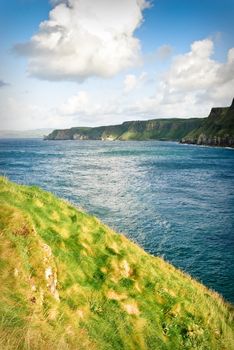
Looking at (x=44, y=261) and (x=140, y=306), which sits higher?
(x=44, y=261)

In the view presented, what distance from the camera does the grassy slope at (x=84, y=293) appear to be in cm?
1035

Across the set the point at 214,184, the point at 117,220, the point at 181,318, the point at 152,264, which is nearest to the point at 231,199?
the point at 214,184

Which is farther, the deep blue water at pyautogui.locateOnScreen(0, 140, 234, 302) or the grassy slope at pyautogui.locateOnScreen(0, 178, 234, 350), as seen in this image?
the deep blue water at pyautogui.locateOnScreen(0, 140, 234, 302)

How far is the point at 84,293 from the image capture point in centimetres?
1372

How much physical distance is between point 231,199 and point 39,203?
4652 cm

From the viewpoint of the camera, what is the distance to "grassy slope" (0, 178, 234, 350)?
408 inches

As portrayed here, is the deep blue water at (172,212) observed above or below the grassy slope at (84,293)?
below

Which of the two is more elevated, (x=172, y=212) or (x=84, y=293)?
(x=84, y=293)

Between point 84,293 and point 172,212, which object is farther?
point 172,212

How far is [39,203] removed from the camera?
18031 millimetres

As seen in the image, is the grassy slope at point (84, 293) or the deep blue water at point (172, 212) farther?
the deep blue water at point (172, 212)

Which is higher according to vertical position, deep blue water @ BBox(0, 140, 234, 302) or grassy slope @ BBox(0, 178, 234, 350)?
grassy slope @ BBox(0, 178, 234, 350)

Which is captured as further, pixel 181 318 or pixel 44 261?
pixel 181 318

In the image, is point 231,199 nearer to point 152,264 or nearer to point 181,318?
point 152,264
